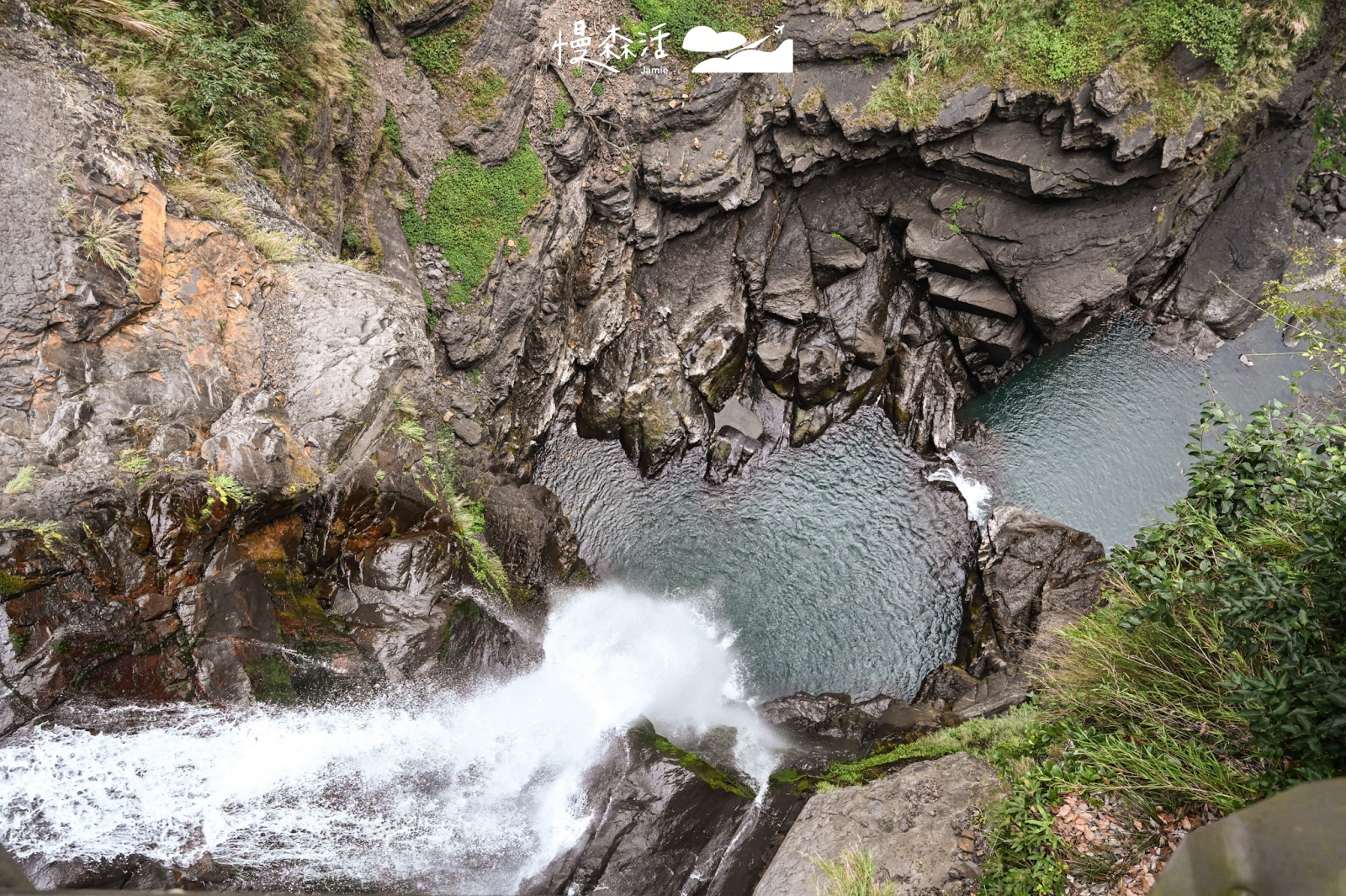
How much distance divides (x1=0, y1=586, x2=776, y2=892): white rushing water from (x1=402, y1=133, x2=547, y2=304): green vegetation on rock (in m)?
8.99

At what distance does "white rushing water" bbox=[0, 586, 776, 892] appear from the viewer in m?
6.16

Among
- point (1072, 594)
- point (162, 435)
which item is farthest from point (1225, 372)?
point (162, 435)

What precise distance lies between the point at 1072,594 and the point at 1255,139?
1394 centimetres

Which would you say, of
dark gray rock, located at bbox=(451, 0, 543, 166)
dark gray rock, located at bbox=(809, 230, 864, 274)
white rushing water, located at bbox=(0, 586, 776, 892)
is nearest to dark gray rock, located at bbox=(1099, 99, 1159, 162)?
dark gray rock, located at bbox=(809, 230, 864, 274)

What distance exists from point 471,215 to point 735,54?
25.6 feet

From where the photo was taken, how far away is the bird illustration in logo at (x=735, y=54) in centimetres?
1570

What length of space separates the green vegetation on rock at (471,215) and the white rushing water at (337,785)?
8.99 metres

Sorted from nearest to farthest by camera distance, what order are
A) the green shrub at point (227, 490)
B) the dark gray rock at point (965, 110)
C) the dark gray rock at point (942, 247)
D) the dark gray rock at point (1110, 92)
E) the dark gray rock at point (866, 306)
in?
the green shrub at point (227, 490) → the dark gray rock at point (1110, 92) → the dark gray rock at point (965, 110) → the dark gray rock at point (942, 247) → the dark gray rock at point (866, 306)

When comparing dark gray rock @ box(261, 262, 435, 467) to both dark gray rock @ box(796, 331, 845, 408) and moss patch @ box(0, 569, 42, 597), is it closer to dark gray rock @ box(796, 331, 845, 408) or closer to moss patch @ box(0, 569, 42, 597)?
moss patch @ box(0, 569, 42, 597)

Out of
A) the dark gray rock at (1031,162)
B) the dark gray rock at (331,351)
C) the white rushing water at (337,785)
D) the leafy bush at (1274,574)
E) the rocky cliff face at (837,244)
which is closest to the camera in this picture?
the leafy bush at (1274,574)

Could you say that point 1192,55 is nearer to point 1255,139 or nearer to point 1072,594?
point 1255,139

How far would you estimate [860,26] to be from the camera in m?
15.6

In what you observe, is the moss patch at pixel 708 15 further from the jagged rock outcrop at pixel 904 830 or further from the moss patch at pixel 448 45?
the jagged rock outcrop at pixel 904 830

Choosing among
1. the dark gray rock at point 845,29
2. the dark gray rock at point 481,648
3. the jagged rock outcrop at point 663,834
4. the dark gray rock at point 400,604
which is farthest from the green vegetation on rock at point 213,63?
the jagged rock outcrop at point 663,834
